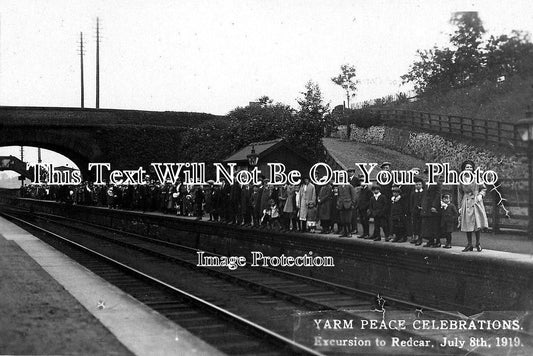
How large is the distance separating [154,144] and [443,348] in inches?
1375

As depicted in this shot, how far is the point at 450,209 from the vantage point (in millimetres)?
11227

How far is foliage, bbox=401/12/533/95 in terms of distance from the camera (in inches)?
333

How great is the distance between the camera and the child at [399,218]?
1223cm

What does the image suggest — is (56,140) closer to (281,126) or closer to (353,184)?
(281,126)

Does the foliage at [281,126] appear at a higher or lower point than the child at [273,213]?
higher

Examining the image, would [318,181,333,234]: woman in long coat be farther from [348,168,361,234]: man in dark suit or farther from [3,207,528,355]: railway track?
[3,207,528,355]: railway track

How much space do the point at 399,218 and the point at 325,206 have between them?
2.90 m

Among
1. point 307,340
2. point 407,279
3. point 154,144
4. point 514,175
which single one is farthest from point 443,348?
point 154,144

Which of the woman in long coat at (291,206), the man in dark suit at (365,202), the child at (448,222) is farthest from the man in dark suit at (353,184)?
the child at (448,222)

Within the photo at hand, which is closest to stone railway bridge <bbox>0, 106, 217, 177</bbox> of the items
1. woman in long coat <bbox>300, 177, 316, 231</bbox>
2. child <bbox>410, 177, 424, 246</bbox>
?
woman in long coat <bbox>300, 177, 316, 231</bbox>

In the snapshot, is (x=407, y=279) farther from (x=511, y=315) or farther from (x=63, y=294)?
(x=63, y=294)

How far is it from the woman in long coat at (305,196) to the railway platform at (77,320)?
5.21 meters

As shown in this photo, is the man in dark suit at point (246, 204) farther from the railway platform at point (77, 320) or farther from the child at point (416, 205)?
the child at point (416, 205)

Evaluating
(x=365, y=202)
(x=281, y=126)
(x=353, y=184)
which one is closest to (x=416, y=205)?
(x=365, y=202)
